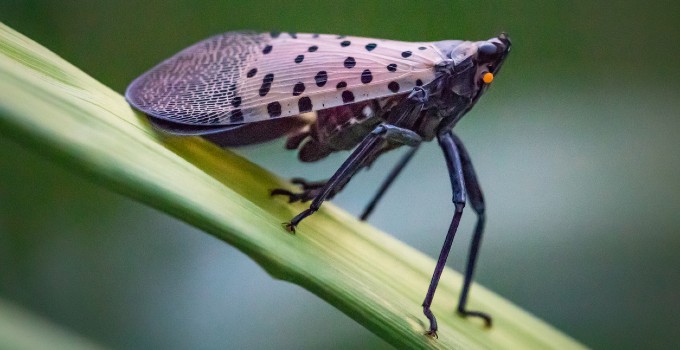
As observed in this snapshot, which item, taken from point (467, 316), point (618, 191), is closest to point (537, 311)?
point (618, 191)

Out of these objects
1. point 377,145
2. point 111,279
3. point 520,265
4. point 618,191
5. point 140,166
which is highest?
point 140,166

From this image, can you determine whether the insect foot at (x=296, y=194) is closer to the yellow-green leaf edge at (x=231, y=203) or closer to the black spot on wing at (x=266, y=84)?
the yellow-green leaf edge at (x=231, y=203)

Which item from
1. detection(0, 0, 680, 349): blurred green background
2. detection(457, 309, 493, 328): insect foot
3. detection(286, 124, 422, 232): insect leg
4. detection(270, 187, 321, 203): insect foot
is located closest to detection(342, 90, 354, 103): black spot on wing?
detection(286, 124, 422, 232): insect leg

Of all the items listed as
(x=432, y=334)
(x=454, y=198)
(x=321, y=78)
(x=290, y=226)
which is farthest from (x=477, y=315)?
(x=321, y=78)

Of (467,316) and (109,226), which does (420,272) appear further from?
(109,226)

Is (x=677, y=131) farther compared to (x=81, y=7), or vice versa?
(x=677, y=131)

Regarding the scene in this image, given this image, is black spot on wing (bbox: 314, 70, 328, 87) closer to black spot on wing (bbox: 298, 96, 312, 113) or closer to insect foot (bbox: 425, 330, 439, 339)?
black spot on wing (bbox: 298, 96, 312, 113)
